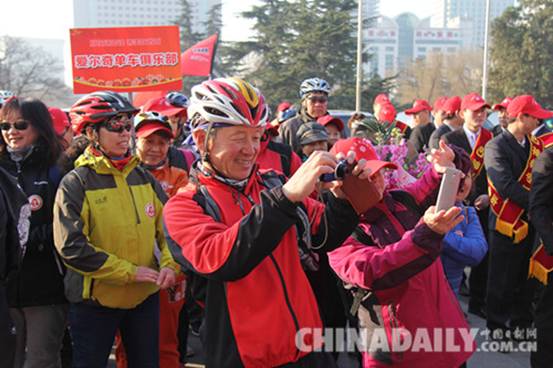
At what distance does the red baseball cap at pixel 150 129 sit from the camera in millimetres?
4551

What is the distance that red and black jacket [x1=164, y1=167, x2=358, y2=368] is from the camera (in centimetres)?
196

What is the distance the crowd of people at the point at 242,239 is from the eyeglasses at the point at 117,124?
0.03ft

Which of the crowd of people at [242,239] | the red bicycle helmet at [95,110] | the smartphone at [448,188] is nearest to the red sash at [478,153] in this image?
the crowd of people at [242,239]

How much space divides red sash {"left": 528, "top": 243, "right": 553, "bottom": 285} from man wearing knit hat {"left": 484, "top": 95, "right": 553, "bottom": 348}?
76 cm

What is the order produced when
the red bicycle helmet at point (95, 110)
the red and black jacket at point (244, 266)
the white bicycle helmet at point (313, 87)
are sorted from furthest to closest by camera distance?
the white bicycle helmet at point (313, 87), the red bicycle helmet at point (95, 110), the red and black jacket at point (244, 266)

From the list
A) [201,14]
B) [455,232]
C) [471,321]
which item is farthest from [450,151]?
[201,14]

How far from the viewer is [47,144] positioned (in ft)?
12.9

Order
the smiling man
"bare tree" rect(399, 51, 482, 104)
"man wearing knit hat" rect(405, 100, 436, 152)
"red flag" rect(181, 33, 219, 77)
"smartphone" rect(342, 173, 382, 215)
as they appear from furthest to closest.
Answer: "bare tree" rect(399, 51, 482, 104) < "red flag" rect(181, 33, 219, 77) < "man wearing knit hat" rect(405, 100, 436, 152) < the smiling man < "smartphone" rect(342, 173, 382, 215)

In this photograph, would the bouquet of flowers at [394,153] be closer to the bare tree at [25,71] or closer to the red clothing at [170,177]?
the red clothing at [170,177]

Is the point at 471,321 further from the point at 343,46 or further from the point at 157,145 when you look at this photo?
the point at 343,46

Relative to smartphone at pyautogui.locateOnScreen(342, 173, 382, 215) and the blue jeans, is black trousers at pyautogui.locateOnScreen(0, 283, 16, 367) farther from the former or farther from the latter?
smartphone at pyautogui.locateOnScreen(342, 173, 382, 215)

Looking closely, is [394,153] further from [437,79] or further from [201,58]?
[437,79]

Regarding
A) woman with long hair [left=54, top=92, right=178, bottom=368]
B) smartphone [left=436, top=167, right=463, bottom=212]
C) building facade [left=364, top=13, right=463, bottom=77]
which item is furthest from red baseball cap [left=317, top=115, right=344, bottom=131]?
building facade [left=364, top=13, right=463, bottom=77]

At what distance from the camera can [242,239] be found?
6.42ft
